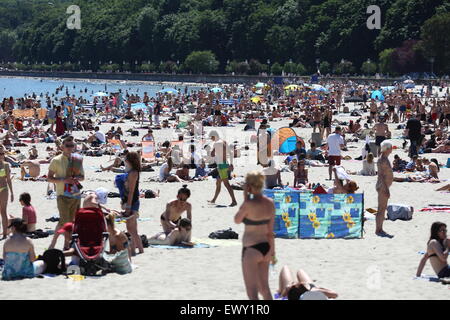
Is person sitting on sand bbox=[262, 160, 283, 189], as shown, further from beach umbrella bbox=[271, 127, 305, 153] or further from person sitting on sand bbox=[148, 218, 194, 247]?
person sitting on sand bbox=[148, 218, 194, 247]

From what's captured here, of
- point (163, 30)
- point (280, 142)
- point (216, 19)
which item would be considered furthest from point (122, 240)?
point (163, 30)

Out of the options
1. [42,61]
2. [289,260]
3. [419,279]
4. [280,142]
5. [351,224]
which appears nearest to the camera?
[419,279]

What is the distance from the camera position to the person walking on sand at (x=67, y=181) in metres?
10.9

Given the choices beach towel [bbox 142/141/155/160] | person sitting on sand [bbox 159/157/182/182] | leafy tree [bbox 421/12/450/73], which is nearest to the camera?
person sitting on sand [bbox 159/157/182/182]

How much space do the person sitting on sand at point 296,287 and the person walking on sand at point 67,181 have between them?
319 cm

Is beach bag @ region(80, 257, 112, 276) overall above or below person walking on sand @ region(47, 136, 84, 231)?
below

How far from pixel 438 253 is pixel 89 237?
3.64 m

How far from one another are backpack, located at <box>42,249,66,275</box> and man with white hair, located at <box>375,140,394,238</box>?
4414mm

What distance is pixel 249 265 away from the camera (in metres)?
7.65

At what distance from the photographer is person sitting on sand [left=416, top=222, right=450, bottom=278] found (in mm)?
9891

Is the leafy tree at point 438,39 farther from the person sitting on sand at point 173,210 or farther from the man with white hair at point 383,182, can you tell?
the person sitting on sand at point 173,210

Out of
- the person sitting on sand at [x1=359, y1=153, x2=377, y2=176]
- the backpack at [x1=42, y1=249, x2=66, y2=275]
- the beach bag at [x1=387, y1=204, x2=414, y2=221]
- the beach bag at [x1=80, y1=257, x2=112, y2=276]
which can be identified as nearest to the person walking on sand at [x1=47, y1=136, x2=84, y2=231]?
the backpack at [x1=42, y1=249, x2=66, y2=275]

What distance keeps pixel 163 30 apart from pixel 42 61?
155 feet
